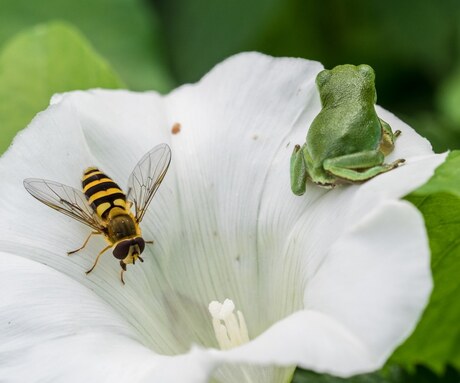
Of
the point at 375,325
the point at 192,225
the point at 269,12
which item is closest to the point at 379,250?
the point at 375,325

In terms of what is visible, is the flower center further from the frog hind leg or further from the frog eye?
the frog eye

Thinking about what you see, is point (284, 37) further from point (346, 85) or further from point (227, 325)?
point (227, 325)

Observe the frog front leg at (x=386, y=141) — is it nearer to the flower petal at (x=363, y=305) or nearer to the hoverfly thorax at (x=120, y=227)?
the flower petal at (x=363, y=305)

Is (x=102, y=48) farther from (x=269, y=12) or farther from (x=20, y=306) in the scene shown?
(x=20, y=306)

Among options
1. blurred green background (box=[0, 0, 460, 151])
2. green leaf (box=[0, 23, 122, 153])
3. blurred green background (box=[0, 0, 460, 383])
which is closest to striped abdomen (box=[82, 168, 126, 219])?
green leaf (box=[0, 23, 122, 153])

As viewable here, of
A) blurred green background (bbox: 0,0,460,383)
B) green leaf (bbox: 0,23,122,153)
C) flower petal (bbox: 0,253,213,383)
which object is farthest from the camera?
blurred green background (bbox: 0,0,460,383)

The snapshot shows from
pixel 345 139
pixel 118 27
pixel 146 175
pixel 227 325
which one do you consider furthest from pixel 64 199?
pixel 118 27
